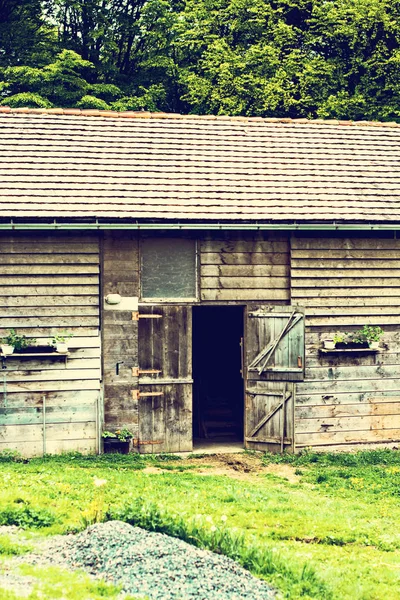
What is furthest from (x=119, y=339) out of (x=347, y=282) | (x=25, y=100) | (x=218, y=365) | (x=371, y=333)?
(x=25, y=100)

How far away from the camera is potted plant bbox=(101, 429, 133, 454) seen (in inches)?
510

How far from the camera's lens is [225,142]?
15477mm

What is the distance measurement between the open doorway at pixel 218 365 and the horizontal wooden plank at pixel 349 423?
2603 millimetres

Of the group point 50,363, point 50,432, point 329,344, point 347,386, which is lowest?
point 50,432

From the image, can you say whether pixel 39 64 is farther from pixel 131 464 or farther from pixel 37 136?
pixel 131 464

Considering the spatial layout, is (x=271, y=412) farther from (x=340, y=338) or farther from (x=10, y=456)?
(x=10, y=456)

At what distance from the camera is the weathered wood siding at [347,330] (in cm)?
1377

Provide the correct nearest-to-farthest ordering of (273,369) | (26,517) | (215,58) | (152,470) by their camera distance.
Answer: (26,517)
(152,470)
(273,369)
(215,58)

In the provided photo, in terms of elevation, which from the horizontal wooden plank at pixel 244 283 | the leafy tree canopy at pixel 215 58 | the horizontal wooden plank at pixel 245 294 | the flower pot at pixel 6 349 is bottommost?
the flower pot at pixel 6 349

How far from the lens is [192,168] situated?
14.5 meters

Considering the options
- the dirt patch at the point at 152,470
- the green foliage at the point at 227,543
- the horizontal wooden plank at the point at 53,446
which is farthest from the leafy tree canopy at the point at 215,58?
the green foliage at the point at 227,543

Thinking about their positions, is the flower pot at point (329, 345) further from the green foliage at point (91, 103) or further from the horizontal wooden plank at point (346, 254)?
the green foliage at point (91, 103)

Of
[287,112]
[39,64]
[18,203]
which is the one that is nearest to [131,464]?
[18,203]

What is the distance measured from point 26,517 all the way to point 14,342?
16.8 feet
